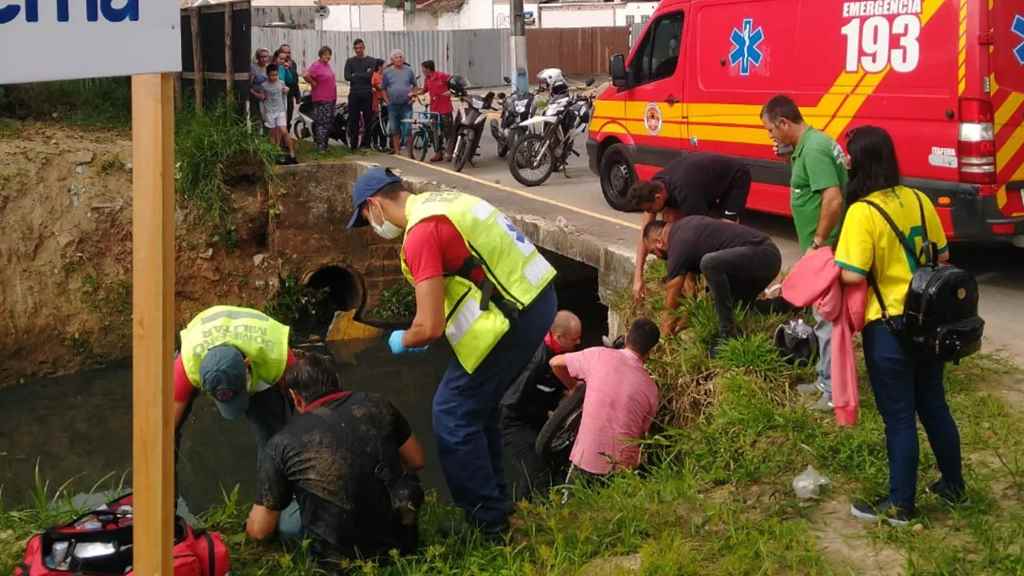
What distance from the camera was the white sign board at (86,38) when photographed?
2.69 metres

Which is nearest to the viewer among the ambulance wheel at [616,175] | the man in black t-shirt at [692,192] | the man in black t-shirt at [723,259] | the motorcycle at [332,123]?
the man in black t-shirt at [723,259]

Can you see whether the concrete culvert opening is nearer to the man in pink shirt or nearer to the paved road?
the paved road

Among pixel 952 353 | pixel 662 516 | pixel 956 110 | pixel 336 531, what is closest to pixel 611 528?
pixel 662 516

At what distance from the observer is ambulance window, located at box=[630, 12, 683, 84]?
10.7 metres

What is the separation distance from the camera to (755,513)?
199 inches

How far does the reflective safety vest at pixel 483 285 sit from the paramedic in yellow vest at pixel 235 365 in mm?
823

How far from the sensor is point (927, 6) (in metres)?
7.93

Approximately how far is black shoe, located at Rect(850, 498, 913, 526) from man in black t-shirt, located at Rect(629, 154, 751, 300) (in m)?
2.77

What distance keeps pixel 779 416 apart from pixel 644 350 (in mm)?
831

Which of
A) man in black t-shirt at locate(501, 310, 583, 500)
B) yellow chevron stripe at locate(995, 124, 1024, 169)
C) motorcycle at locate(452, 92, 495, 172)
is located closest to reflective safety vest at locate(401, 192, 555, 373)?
man in black t-shirt at locate(501, 310, 583, 500)

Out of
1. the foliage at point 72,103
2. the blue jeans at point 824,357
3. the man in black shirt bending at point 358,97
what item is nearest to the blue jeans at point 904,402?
the blue jeans at point 824,357

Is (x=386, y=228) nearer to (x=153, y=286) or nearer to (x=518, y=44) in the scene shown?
(x=153, y=286)

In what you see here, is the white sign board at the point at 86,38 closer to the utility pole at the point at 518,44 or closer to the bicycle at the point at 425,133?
the bicycle at the point at 425,133

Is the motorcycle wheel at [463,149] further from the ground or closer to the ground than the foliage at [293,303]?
further from the ground
